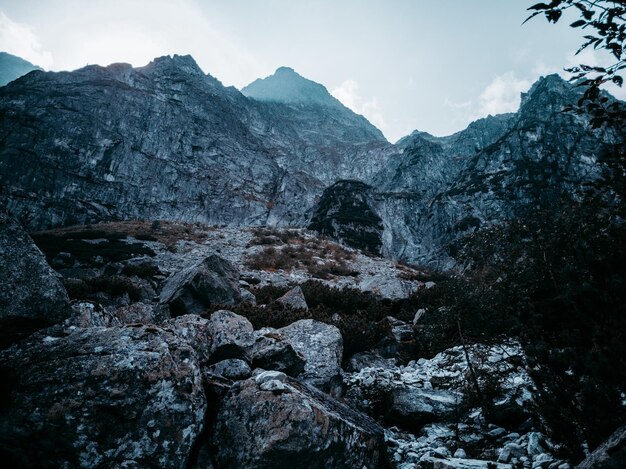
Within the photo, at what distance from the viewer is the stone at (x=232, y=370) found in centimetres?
475

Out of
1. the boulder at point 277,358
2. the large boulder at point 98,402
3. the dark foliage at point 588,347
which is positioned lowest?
the large boulder at point 98,402

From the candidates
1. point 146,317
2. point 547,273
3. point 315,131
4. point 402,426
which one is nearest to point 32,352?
point 402,426

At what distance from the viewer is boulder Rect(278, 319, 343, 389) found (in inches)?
250

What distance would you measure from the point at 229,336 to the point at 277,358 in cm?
103

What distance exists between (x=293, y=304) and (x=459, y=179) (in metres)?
66.0

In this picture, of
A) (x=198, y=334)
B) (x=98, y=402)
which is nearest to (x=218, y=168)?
(x=198, y=334)

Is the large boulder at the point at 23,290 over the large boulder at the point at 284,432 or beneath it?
over

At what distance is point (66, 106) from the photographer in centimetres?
6462

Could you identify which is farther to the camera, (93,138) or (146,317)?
(93,138)

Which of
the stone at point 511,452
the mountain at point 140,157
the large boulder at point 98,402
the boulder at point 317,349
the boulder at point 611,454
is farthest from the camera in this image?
the mountain at point 140,157

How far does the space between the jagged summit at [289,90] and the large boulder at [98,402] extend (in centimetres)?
15909

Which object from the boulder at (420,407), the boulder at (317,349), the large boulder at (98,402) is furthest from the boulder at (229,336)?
the boulder at (420,407)

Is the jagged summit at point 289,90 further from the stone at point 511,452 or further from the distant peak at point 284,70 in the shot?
the stone at point 511,452

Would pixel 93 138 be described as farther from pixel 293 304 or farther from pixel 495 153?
pixel 495 153
